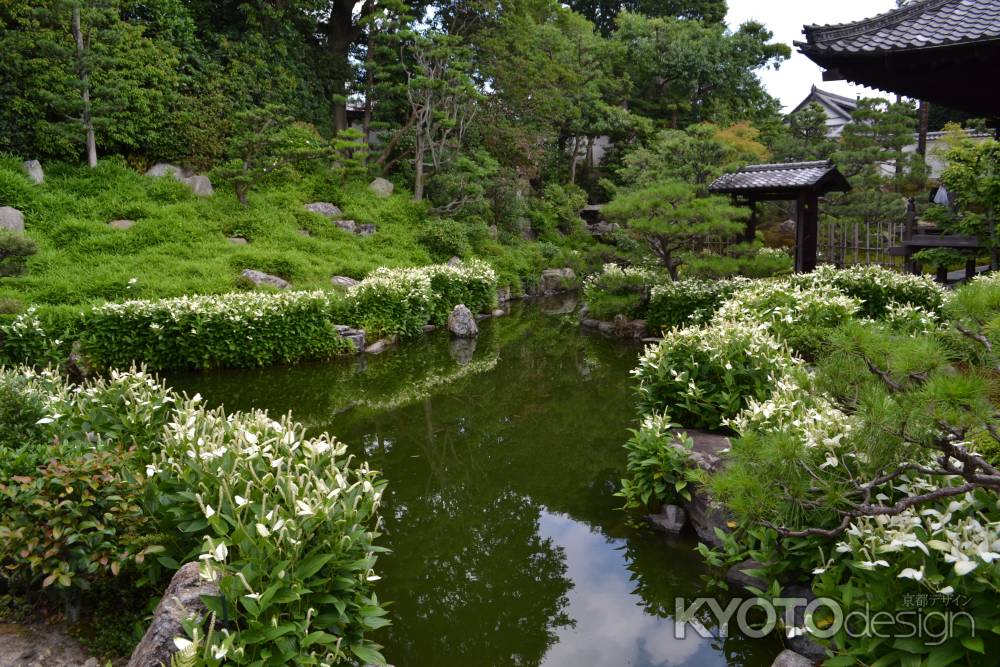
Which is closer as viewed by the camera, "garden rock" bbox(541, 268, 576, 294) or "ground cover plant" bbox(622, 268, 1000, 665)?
"ground cover plant" bbox(622, 268, 1000, 665)

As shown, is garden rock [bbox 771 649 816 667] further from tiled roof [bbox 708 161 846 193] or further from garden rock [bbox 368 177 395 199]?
garden rock [bbox 368 177 395 199]

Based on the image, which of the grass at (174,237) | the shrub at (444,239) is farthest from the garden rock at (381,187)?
the shrub at (444,239)

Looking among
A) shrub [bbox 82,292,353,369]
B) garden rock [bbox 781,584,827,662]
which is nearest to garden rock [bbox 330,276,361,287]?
shrub [bbox 82,292,353,369]

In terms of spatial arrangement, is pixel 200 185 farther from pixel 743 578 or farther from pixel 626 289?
pixel 743 578

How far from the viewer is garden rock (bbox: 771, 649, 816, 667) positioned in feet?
10.1

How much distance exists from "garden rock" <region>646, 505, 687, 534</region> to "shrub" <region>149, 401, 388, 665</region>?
2.30 meters

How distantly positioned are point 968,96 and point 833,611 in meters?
3.42

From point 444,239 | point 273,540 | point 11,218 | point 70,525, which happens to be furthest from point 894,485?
point 444,239

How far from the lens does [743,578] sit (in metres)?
4.07

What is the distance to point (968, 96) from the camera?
13.7 feet

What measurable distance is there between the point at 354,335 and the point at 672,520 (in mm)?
7556

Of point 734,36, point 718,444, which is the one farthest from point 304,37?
point 718,444

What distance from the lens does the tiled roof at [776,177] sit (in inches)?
461

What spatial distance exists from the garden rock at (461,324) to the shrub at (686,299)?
370 centimetres
